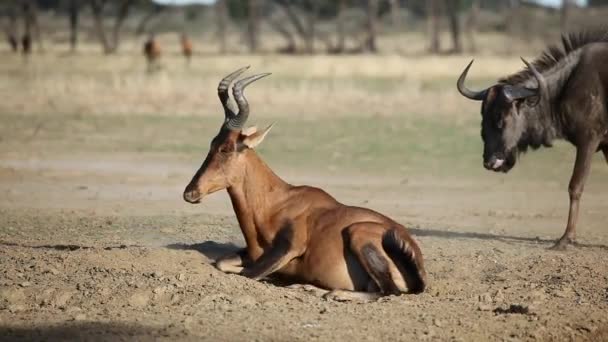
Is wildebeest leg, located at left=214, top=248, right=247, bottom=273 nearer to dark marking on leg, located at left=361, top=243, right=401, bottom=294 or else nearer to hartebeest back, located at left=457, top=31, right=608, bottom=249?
dark marking on leg, located at left=361, top=243, right=401, bottom=294

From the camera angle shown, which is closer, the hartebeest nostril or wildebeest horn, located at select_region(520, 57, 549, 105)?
the hartebeest nostril

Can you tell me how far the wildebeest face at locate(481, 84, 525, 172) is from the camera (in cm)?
1125

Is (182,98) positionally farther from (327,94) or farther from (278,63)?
(278,63)

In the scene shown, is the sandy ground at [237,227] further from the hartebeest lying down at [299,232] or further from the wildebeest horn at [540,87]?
the wildebeest horn at [540,87]

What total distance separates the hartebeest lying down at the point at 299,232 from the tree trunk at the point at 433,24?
49.2m

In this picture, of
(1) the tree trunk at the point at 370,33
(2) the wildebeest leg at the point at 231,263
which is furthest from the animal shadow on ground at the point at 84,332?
(1) the tree trunk at the point at 370,33

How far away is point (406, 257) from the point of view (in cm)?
823

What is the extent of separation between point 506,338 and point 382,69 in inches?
1195

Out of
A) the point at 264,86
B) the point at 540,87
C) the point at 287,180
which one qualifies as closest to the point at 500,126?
the point at 540,87

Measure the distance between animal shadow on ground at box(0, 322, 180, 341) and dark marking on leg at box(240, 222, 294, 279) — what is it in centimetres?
137

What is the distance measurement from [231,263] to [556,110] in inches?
173

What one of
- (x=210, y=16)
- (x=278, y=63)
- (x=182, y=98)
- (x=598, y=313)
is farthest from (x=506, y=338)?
(x=210, y=16)

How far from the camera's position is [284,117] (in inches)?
914

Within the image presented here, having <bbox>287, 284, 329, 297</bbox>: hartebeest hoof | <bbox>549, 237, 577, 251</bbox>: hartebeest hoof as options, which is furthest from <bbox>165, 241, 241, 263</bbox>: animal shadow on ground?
<bbox>549, 237, 577, 251</bbox>: hartebeest hoof
